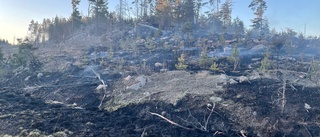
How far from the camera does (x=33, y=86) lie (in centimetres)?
1127

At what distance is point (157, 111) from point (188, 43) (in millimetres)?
11259

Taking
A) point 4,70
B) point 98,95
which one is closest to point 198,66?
point 98,95

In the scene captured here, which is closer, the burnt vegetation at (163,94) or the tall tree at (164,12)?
the burnt vegetation at (163,94)

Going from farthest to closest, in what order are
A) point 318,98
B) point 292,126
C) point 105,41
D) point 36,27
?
1. point 36,27
2. point 105,41
3. point 318,98
4. point 292,126

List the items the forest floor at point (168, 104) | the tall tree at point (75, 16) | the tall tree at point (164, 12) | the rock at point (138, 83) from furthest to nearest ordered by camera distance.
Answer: the tall tree at point (75, 16) < the tall tree at point (164, 12) < the rock at point (138, 83) < the forest floor at point (168, 104)

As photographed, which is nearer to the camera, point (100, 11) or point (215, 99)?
point (215, 99)

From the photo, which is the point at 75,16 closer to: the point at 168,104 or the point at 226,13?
the point at 226,13

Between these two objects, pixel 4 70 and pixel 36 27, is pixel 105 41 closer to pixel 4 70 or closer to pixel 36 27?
pixel 4 70

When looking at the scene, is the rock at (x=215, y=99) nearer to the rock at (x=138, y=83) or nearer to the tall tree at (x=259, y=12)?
the rock at (x=138, y=83)

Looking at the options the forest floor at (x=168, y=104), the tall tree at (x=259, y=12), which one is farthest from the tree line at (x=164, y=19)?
the forest floor at (x=168, y=104)

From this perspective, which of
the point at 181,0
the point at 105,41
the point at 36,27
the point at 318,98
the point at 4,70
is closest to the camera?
the point at 318,98

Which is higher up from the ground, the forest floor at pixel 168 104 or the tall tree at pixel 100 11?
the tall tree at pixel 100 11

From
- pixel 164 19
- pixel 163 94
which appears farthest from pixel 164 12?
pixel 163 94

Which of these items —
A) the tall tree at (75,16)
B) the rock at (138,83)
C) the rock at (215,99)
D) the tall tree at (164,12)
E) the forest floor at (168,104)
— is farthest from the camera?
the tall tree at (75,16)
